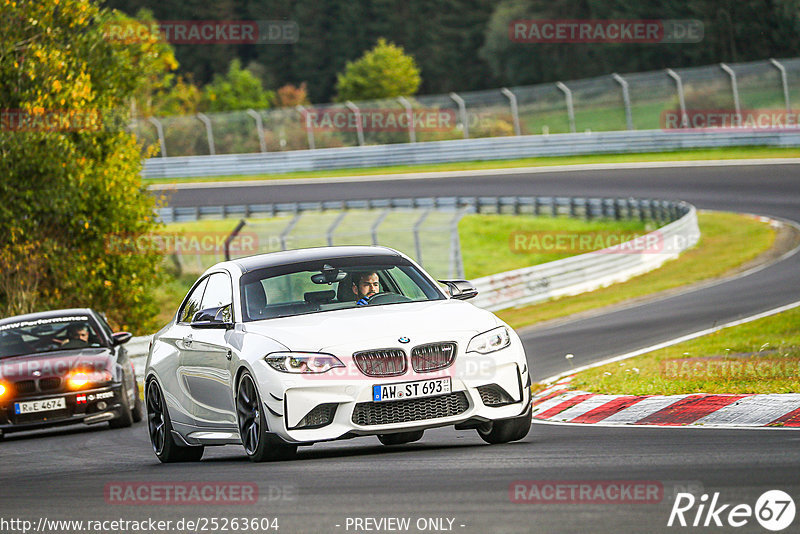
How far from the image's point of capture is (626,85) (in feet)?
155

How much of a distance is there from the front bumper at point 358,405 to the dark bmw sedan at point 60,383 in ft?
23.1

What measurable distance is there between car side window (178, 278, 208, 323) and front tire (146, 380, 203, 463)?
0.62 meters

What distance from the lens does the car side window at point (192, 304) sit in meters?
10.6

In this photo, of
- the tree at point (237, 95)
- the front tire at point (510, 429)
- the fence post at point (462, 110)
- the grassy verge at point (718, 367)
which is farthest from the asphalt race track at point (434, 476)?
the tree at point (237, 95)

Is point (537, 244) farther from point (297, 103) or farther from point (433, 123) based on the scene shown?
point (297, 103)

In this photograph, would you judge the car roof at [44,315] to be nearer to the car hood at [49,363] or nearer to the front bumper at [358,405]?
the car hood at [49,363]

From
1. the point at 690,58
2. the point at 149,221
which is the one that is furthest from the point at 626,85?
the point at 690,58

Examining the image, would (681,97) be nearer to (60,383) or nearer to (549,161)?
(549,161)

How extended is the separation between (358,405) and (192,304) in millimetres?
2815

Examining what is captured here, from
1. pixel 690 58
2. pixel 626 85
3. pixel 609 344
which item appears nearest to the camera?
pixel 609 344

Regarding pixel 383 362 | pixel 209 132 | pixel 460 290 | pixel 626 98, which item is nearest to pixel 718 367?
Result: pixel 460 290

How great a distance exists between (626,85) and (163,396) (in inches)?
1526

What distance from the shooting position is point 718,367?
12.7 metres

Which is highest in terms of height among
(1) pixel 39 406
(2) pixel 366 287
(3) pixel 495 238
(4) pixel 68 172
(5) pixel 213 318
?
(2) pixel 366 287
